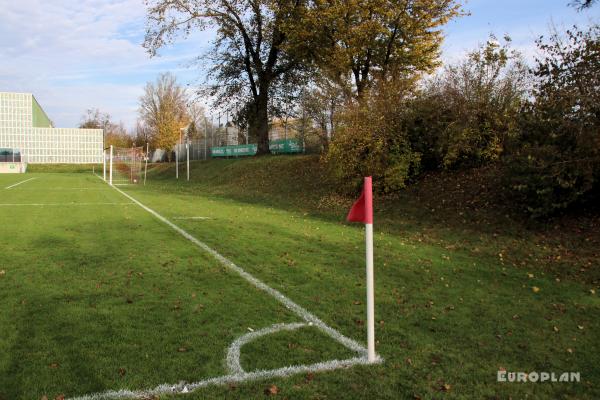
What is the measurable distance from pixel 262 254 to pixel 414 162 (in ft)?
30.2

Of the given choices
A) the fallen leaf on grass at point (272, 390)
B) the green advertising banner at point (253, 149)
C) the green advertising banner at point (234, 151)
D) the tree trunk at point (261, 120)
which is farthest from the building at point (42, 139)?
the fallen leaf on grass at point (272, 390)

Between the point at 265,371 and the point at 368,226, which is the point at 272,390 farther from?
the point at 368,226

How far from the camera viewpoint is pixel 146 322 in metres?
4.92

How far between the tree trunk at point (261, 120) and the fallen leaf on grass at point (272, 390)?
96.3 ft

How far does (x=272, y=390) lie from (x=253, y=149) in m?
37.7

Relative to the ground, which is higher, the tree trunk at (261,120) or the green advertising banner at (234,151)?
the tree trunk at (261,120)

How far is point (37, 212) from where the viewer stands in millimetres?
14398

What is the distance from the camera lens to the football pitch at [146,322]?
3.70 meters

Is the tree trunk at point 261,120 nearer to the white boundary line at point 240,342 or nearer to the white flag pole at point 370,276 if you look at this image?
the white boundary line at point 240,342

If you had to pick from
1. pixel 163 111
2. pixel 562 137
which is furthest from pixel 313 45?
pixel 163 111

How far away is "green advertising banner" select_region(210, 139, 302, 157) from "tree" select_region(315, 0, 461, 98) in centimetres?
1127

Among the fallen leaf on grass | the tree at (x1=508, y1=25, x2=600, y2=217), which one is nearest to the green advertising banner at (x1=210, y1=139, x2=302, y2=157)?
the tree at (x1=508, y1=25, x2=600, y2=217)

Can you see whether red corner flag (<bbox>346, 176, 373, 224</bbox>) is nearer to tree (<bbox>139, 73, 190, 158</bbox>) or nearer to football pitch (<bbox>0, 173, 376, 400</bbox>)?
football pitch (<bbox>0, 173, 376, 400</bbox>)

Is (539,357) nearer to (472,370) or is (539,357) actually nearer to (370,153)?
(472,370)
